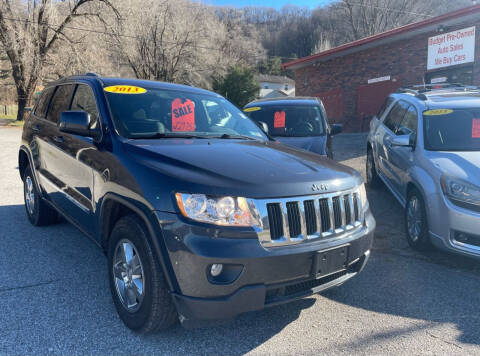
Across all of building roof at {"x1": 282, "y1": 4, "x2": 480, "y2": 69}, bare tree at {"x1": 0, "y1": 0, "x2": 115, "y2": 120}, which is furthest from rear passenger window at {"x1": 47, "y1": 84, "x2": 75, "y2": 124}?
bare tree at {"x1": 0, "y1": 0, "x2": 115, "y2": 120}

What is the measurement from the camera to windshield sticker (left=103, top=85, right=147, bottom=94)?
3.47 metres

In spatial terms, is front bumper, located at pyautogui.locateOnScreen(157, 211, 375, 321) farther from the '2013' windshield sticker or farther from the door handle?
the door handle

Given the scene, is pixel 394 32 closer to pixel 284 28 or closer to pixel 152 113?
pixel 152 113

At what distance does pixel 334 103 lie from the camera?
1947 cm

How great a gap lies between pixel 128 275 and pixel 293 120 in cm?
491

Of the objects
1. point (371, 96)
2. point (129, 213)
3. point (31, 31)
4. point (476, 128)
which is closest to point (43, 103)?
point (129, 213)

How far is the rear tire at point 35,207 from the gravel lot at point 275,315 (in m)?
0.49

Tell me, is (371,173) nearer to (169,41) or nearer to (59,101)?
(59,101)

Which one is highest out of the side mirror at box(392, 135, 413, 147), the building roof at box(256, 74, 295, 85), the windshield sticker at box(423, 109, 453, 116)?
the building roof at box(256, 74, 295, 85)

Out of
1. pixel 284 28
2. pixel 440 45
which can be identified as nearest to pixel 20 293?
pixel 440 45

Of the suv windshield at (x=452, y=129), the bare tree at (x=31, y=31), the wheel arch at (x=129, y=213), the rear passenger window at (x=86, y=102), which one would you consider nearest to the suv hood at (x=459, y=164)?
the suv windshield at (x=452, y=129)

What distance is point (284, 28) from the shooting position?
74375mm

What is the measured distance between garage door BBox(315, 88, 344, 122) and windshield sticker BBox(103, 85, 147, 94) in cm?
1655

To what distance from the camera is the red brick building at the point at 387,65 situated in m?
12.8
